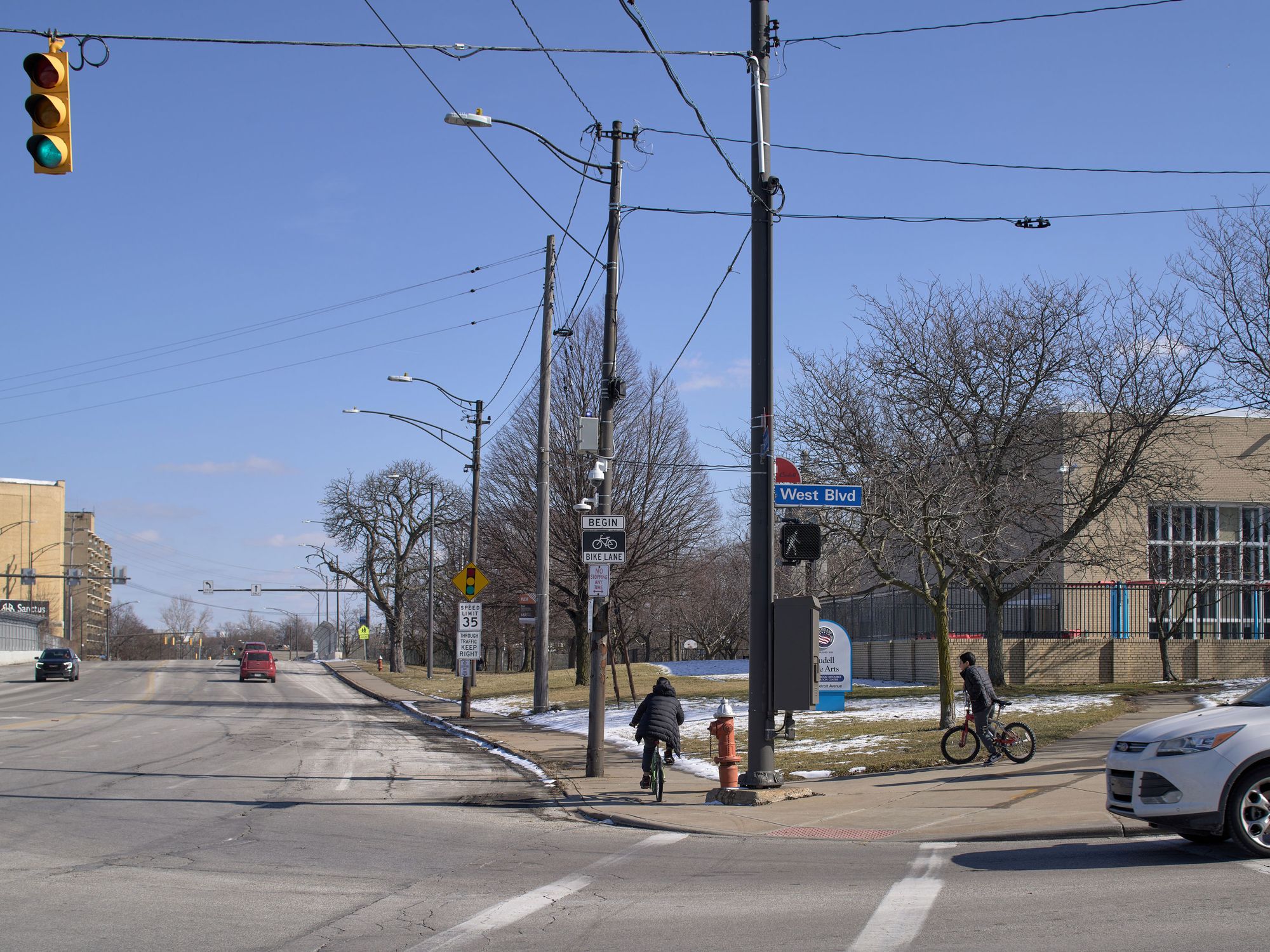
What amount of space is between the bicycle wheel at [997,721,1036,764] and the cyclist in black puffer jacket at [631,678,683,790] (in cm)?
448

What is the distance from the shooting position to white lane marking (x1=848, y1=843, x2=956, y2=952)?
6.73 m

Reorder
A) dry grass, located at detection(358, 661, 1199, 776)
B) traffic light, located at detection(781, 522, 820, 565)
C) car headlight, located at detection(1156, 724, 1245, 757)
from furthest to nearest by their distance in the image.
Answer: dry grass, located at detection(358, 661, 1199, 776) → traffic light, located at detection(781, 522, 820, 565) → car headlight, located at detection(1156, 724, 1245, 757)

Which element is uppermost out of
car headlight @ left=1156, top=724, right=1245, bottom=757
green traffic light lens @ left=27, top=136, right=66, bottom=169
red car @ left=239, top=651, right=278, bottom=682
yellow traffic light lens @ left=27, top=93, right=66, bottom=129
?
yellow traffic light lens @ left=27, top=93, right=66, bottom=129

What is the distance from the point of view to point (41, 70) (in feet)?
31.8

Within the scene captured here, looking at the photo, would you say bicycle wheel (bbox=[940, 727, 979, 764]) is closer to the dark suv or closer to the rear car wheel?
the rear car wheel

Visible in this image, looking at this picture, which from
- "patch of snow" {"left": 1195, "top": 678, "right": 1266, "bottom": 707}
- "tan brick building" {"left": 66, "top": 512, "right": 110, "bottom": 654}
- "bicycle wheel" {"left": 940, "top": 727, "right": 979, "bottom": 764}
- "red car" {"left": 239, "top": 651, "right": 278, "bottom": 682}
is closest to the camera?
"bicycle wheel" {"left": 940, "top": 727, "right": 979, "bottom": 764}

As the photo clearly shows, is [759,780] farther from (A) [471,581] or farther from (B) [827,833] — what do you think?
(A) [471,581]

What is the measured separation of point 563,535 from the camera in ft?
127

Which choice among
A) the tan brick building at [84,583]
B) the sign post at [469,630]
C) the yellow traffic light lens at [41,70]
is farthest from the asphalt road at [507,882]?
the tan brick building at [84,583]

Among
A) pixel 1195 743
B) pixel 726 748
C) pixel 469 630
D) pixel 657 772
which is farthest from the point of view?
pixel 469 630

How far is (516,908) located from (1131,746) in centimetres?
520

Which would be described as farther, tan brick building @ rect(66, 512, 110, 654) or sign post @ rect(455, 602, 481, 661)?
tan brick building @ rect(66, 512, 110, 654)

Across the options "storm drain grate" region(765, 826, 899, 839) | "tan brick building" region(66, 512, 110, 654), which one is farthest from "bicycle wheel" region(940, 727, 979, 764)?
"tan brick building" region(66, 512, 110, 654)

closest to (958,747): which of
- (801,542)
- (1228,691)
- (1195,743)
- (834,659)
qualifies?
(834,659)
